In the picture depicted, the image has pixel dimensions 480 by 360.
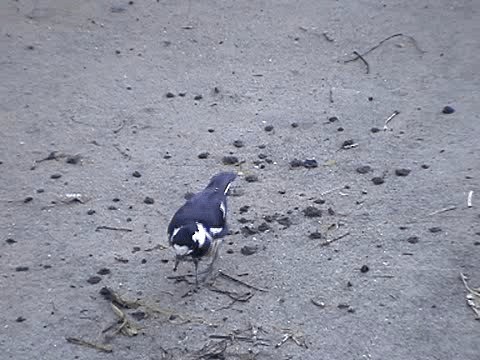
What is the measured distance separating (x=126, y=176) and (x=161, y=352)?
6.79 ft

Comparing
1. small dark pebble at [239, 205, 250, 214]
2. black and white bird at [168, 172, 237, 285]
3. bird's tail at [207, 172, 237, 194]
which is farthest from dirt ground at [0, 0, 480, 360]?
bird's tail at [207, 172, 237, 194]

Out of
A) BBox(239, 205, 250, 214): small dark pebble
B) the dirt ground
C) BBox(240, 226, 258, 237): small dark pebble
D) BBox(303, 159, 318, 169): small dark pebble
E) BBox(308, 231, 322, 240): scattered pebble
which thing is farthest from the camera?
BBox(303, 159, 318, 169): small dark pebble

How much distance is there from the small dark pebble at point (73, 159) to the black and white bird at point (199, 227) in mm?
1505

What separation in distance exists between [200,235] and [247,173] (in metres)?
1.47

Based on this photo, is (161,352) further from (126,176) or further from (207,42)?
(207,42)

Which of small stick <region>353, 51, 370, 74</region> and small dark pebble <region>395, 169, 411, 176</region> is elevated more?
small stick <region>353, 51, 370, 74</region>

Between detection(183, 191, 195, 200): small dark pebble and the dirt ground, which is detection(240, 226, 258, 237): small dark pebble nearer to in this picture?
the dirt ground

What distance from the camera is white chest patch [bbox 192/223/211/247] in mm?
5348

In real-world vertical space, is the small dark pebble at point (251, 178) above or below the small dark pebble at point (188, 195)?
above

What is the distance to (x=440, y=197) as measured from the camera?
20.5 feet

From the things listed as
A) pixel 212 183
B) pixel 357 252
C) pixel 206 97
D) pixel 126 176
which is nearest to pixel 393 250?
pixel 357 252

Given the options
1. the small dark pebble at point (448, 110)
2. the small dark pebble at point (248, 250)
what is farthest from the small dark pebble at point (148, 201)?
the small dark pebble at point (448, 110)

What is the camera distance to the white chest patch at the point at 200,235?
5.35m

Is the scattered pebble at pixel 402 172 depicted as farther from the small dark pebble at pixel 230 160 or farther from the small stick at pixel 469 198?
the small dark pebble at pixel 230 160
